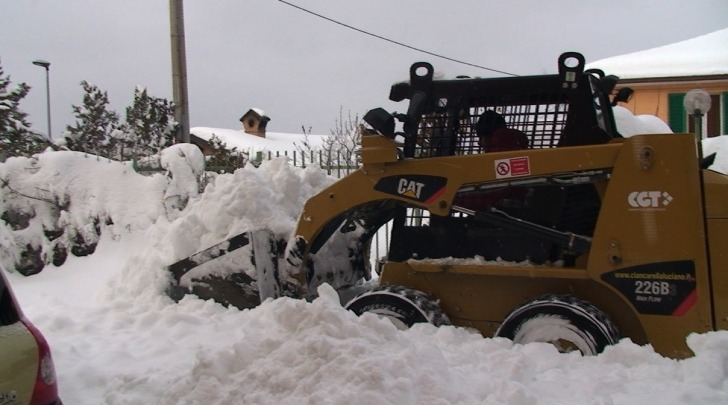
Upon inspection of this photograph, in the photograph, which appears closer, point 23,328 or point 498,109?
point 23,328

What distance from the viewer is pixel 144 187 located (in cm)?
878

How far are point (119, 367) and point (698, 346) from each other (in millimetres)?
3608

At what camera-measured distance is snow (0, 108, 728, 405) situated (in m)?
3.15

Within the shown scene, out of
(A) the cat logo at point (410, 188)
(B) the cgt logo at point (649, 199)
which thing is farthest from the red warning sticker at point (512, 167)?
(B) the cgt logo at point (649, 199)

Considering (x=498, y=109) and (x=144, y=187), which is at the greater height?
(x=498, y=109)

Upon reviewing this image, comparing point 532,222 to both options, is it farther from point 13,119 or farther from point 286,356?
point 13,119

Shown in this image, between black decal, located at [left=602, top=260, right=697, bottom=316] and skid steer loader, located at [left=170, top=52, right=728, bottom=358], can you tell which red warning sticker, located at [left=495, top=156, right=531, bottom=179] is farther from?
black decal, located at [left=602, top=260, right=697, bottom=316]

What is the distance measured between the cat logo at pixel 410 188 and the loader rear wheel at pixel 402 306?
Answer: 72 centimetres

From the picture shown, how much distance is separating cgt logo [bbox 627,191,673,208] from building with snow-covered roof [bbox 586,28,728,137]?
594 inches

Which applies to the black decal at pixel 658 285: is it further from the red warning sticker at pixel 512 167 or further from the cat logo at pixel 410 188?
the cat logo at pixel 410 188

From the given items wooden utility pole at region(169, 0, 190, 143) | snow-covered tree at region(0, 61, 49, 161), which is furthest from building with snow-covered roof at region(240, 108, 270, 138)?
wooden utility pole at region(169, 0, 190, 143)

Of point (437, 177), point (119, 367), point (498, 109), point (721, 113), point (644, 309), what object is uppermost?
point (721, 113)

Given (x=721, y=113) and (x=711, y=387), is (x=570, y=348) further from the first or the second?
(x=721, y=113)

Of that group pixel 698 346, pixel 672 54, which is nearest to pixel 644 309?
pixel 698 346
